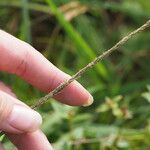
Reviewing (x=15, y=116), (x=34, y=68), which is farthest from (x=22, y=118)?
(x=34, y=68)

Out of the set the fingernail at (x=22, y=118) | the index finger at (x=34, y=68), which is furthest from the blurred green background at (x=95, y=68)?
the fingernail at (x=22, y=118)

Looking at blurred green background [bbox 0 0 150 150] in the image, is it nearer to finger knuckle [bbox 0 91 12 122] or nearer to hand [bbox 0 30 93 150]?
hand [bbox 0 30 93 150]

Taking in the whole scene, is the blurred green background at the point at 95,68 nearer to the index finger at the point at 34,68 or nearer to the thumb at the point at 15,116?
the index finger at the point at 34,68

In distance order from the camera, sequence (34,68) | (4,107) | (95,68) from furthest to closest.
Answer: (95,68), (34,68), (4,107)

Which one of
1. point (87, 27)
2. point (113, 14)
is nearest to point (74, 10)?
point (87, 27)

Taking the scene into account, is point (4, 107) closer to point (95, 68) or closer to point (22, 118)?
point (22, 118)

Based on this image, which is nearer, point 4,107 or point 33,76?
point 4,107

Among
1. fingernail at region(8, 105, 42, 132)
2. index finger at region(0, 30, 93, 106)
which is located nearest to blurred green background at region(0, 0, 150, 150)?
index finger at region(0, 30, 93, 106)
